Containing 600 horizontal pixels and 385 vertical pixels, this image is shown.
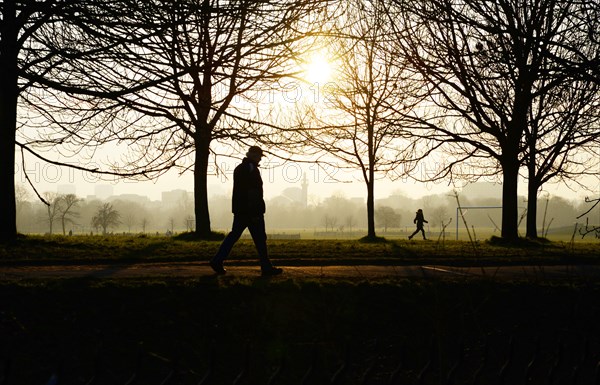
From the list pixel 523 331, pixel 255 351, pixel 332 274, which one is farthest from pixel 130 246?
pixel 523 331

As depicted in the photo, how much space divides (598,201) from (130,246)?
35.1ft

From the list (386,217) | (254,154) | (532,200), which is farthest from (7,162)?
(386,217)

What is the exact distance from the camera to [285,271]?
1051 cm

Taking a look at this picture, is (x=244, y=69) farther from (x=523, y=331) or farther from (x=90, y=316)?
(x=523, y=331)

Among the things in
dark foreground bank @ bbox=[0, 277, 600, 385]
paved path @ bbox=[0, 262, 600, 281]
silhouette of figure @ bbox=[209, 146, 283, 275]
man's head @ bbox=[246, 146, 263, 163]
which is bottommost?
dark foreground bank @ bbox=[0, 277, 600, 385]

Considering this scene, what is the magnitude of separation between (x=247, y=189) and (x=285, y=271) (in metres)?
1.76

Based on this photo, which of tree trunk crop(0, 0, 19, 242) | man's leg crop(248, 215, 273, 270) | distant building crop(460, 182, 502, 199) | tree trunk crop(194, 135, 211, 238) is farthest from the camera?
distant building crop(460, 182, 502, 199)

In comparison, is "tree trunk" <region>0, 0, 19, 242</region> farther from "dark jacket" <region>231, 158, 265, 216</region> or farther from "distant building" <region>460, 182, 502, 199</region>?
"distant building" <region>460, 182, 502, 199</region>

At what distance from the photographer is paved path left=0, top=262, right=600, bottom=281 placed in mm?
9648

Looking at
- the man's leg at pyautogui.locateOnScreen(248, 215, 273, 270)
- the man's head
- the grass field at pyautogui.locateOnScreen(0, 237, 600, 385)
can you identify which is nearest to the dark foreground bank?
the grass field at pyautogui.locateOnScreen(0, 237, 600, 385)

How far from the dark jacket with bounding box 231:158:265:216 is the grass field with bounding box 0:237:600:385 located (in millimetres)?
1283

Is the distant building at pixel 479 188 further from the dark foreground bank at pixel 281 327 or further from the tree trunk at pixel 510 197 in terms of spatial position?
the dark foreground bank at pixel 281 327

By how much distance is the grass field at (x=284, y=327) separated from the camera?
20.5 ft

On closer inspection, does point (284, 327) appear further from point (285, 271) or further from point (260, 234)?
point (285, 271)
